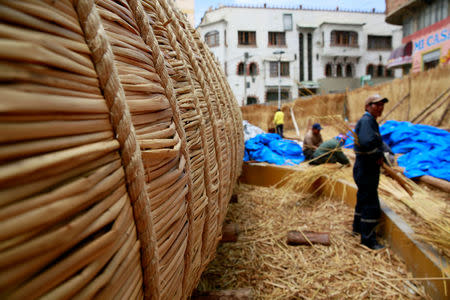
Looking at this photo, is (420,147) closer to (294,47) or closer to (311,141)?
(311,141)

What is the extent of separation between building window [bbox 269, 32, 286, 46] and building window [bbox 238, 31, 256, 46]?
2.21 meters

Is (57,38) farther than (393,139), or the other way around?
(393,139)

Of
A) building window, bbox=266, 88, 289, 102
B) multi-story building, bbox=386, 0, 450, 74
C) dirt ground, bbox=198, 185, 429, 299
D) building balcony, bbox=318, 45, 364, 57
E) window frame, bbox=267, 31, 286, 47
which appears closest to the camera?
dirt ground, bbox=198, 185, 429, 299

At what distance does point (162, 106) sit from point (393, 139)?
22.9ft

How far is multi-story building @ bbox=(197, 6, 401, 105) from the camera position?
30.7 m

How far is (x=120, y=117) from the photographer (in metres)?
0.47

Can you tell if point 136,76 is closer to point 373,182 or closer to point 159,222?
point 159,222

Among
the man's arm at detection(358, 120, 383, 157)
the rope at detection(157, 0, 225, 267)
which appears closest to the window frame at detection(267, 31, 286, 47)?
the man's arm at detection(358, 120, 383, 157)

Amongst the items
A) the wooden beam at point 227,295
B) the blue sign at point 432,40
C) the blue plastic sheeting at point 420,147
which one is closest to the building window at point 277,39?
the blue sign at point 432,40

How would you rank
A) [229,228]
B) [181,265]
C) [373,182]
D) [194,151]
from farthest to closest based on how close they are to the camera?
[373,182], [229,228], [194,151], [181,265]

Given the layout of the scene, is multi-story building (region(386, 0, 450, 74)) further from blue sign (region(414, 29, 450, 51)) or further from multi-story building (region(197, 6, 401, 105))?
multi-story building (region(197, 6, 401, 105))

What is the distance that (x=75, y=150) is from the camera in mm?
390

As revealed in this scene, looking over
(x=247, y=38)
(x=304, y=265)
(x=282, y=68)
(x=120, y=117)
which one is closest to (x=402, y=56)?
(x=282, y=68)

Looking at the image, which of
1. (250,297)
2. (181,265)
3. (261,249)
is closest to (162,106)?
(181,265)
